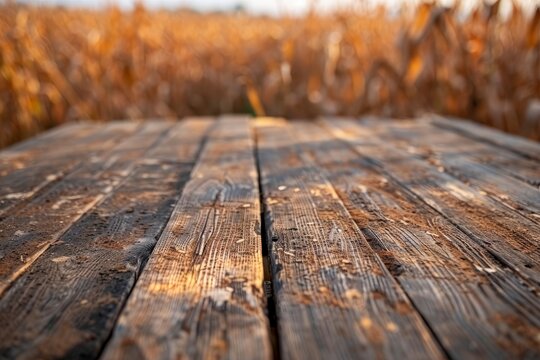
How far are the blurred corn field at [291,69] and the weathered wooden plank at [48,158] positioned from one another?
31.1 inches

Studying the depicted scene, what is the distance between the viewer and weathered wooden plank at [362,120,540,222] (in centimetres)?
148

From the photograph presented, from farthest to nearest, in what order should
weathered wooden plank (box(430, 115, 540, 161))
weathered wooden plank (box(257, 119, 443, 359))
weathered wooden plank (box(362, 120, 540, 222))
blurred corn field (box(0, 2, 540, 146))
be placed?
blurred corn field (box(0, 2, 540, 146)) → weathered wooden plank (box(430, 115, 540, 161)) → weathered wooden plank (box(362, 120, 540, 222)) → weathered wooden plank (box(257, 119, 443, 359))

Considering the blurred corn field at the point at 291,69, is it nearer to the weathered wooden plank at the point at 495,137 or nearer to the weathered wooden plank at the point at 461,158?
the weathered wooden plank at the point at 495,137

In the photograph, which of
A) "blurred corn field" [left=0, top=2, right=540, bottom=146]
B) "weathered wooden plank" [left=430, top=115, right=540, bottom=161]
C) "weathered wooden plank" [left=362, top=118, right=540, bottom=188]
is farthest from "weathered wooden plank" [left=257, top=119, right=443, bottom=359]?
"blurred corn field" [left=0, top=2, right=540, bottom=146]

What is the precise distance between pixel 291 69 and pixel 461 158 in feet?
8.11

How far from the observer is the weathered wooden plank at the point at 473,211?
3.51 feet

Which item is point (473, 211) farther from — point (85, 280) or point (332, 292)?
point (85, 280)

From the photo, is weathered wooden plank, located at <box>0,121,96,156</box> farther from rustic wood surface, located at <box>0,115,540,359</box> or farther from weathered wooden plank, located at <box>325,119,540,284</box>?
weathered wooden plank, located at <box>325,119,540,284</box>

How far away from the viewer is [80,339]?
776 mm

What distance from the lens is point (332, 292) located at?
0.91 m

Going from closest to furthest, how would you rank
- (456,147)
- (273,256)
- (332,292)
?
(332,292)
(273,256)
(456,147)

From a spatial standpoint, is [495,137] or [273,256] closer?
[273,256]

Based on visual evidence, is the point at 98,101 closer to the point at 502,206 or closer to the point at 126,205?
the point at 126,205

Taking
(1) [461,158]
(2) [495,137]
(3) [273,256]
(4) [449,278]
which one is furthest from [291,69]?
(4) [449,278]
